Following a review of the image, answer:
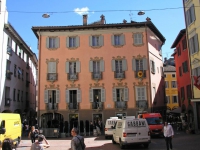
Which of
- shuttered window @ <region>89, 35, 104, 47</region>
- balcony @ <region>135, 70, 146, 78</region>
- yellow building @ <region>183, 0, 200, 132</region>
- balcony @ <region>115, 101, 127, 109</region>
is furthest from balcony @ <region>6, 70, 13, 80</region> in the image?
yellow building @ <region>183, 0, 200, 132</region>

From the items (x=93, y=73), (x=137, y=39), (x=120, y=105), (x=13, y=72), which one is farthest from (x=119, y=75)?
(x=13, y=72)

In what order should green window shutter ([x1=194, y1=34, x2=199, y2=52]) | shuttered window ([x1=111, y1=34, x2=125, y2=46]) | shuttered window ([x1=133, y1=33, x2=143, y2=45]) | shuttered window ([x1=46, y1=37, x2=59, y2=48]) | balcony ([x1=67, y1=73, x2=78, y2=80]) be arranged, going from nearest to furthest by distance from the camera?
green window shutter ([x1=194, y1=34, x2=199, y2=52]) < balcony ([x1=67, y1=73, x2=78, y2=80]) < shuttered window ([x1=133, y1=33, x2=143, y2=45]) < shuttered window ([x1=111, y1=34, x2=125, y2=46]) < shuttered window ([x1=46, y1=37, x2=59, y2=48])

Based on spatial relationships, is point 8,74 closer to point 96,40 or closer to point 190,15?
point 96,40

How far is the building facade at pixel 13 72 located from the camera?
29.5 metres

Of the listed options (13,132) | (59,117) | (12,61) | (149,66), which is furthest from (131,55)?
(13,132)

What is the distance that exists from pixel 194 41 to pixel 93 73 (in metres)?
12.4

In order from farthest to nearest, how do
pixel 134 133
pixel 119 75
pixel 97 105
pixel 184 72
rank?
pixel 184 72 → pixel 119 75 → pixel 97 105 → pixel 134 133

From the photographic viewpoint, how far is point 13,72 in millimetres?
33094

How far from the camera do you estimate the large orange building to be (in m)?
30.9

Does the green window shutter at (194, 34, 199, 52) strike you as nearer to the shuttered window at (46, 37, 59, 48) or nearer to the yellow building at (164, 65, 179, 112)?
the shuttered window at (46, 37, 59, 48)

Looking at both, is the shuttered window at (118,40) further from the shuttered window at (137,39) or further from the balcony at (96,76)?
the balcony at (96,76)

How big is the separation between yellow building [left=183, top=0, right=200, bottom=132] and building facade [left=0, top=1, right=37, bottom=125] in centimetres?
1991

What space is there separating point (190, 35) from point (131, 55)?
7441mm

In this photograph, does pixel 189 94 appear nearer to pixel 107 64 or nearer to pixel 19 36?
pixel 107 64
